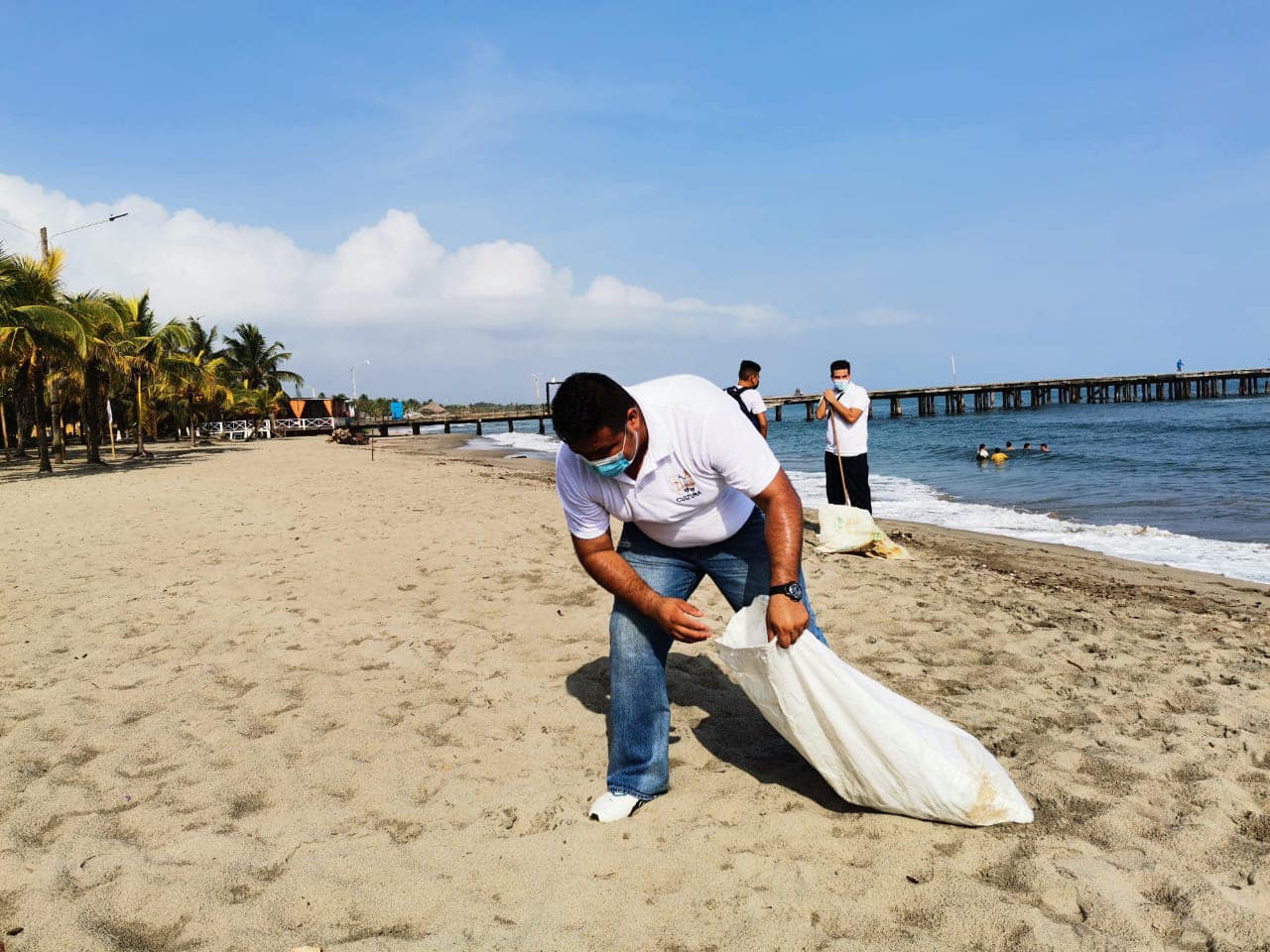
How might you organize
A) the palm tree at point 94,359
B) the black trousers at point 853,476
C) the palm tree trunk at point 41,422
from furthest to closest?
the palm tree at point 94,359
the palm tree trunk at point 41,422
the black trousers at point 853,476

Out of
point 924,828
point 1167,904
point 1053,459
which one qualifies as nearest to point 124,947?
point 924,828

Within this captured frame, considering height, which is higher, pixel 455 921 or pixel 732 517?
pixel 732 517

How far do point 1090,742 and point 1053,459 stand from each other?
1917 centimetres

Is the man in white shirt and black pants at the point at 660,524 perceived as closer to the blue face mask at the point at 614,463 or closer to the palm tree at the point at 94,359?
the blue face mask at the point at 614,463

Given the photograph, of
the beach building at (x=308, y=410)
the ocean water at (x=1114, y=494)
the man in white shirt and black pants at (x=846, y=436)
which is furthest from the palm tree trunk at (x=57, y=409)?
the beach building at (x=308, y=410)

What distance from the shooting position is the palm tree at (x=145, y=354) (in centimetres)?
2180

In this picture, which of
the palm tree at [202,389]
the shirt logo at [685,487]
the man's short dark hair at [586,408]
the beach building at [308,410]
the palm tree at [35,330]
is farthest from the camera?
the beach building at [308,410]

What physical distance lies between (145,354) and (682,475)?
86.6 ft

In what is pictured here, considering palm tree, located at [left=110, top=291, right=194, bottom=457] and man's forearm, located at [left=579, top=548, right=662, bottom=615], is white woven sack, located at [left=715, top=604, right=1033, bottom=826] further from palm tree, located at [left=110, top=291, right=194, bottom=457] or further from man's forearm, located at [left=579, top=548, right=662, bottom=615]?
palm tree, located at [left=110, top=291, right=194, bottom=457]

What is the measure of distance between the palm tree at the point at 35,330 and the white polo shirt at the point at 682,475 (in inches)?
659

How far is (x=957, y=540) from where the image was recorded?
335 inches

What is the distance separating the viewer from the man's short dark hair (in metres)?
2.16

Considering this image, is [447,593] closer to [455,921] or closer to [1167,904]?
[455,921]

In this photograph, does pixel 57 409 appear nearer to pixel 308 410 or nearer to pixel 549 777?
pixel 549 777
